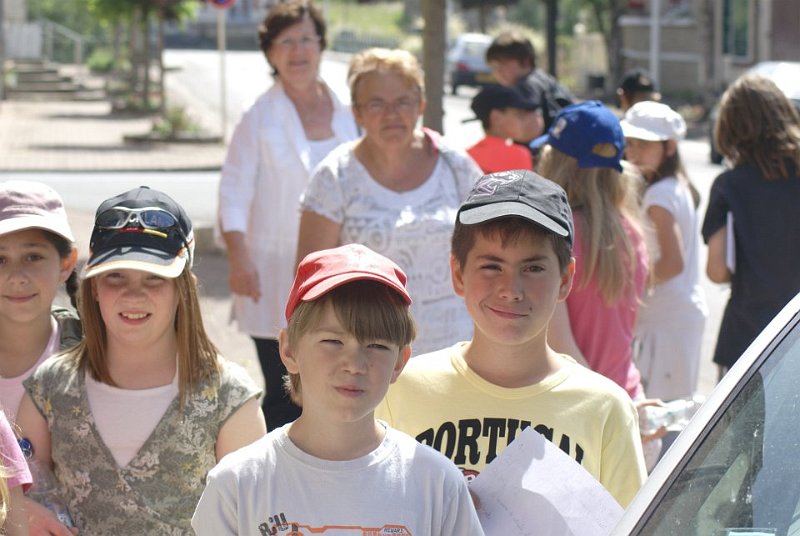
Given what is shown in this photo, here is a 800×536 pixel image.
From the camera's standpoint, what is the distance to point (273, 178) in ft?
18.4

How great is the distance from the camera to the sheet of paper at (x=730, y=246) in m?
5.25

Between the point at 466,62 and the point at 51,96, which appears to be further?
the point at 466,62

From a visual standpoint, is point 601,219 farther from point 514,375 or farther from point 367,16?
point 367,16

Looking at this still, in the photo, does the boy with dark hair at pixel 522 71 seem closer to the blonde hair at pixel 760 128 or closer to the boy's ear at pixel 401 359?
the blonde hair at pixel 760 128

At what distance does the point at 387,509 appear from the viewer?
8.18 ft

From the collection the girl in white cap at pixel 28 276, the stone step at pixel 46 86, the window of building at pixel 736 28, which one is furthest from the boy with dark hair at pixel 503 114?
the window of building at pixel 736 28

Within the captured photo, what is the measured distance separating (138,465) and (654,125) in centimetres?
328

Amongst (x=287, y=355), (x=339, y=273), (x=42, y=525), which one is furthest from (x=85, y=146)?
(x=339, y=273)

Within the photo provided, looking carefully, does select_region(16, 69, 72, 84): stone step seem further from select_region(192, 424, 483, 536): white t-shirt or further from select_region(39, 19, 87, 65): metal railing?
select_region(192, 424, 483, 536): white t-shirt

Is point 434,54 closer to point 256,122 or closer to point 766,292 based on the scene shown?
point 256,122

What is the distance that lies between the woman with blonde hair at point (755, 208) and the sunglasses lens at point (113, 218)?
2.74m

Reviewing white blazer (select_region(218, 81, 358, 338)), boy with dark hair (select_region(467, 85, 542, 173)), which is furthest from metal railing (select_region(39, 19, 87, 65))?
white blazer (select_region(218, 81, 358, 338))

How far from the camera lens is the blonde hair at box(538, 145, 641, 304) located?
414cm

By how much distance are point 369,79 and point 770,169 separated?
160 centimetres
